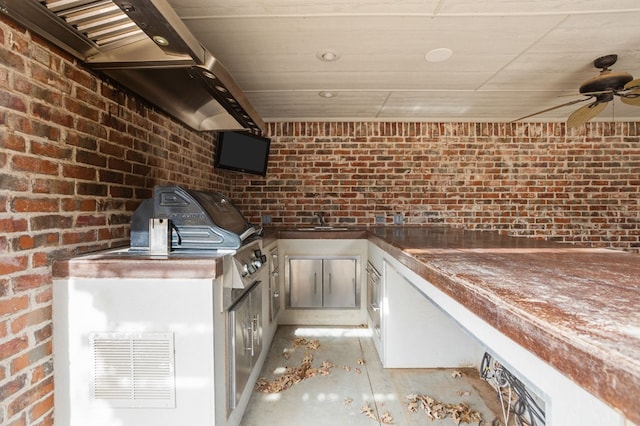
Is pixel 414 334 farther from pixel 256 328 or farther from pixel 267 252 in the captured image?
pixel 267 252

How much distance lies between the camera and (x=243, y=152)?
373 centimetres

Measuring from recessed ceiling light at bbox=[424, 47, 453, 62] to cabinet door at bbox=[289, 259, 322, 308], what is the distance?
2102 millimetres

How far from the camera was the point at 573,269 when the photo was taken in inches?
42.2

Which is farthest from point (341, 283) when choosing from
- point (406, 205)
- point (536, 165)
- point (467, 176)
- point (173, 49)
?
point (536, 165)

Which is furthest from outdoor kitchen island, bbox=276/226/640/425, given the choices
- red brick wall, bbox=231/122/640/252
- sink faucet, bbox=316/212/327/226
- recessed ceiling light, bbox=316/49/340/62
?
red brick wall, bbox=231/122/640/252

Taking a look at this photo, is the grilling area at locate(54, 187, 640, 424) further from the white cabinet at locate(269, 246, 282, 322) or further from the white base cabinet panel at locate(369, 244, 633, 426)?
the white cabinet at locate(269, 246, 282, 322)

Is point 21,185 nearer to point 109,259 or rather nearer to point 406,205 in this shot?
point 109,259

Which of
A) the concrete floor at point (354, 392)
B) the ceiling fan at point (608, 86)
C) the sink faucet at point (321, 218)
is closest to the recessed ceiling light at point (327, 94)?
the sink faucet at point (321, 218)

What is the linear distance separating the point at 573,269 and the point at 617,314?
1.64ft

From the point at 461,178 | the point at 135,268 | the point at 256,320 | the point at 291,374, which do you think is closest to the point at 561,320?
the point at 135,268

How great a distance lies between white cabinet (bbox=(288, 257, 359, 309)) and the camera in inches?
131

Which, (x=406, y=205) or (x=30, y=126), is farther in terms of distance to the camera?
(x=406, y=205)

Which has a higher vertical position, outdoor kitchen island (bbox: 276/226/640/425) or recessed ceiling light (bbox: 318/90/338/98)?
recessed ceiling light (bbox: 318/90/338/98)

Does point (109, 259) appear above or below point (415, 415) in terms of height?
above
